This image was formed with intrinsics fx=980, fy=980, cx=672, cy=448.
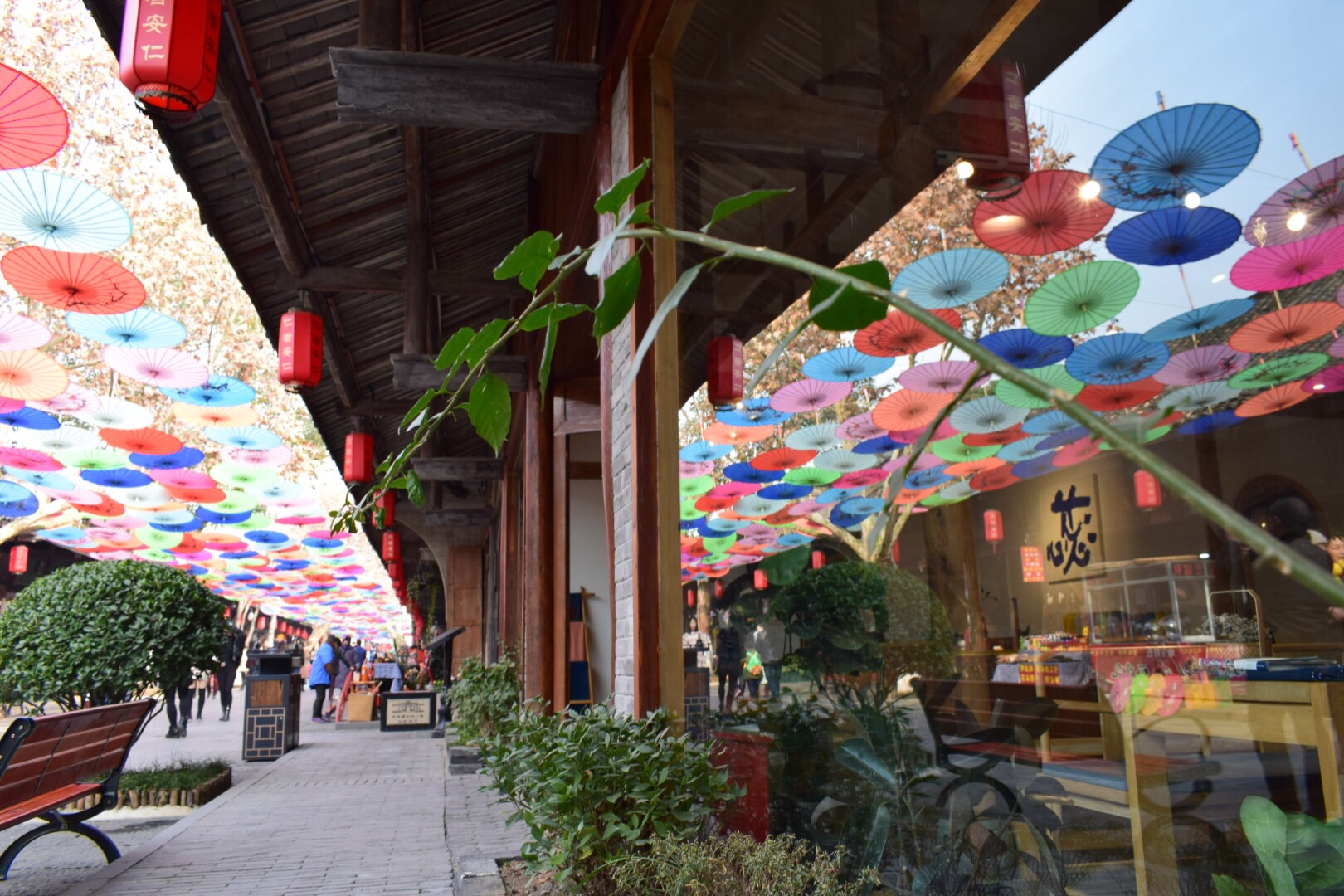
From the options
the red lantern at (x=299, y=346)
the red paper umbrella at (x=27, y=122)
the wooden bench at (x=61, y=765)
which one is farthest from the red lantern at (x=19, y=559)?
the red paper umbrella at (x=27, y=122)

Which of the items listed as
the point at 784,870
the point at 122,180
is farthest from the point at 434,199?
the point at 122,180

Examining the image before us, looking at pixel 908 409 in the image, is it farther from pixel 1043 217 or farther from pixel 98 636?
pixel 98 636

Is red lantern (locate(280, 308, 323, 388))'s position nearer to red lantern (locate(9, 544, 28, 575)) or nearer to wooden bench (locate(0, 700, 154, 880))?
wooden bench (locate(0, 700, 154, 880))

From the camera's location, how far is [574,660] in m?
8.92

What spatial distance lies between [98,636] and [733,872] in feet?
19.8

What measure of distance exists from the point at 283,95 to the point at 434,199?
2.39 m

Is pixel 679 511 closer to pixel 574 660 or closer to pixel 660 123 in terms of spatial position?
pixel 660 123

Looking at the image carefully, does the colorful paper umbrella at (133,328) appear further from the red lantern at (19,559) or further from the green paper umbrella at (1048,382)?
the red lantern at (19,559)

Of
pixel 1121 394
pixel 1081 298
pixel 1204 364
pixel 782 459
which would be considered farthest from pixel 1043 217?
pixel 782 459

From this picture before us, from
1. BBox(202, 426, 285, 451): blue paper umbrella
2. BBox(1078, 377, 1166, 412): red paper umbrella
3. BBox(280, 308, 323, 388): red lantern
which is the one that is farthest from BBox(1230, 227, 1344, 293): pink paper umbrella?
BBox(202, 426, 285, 451): blue paper umbrella

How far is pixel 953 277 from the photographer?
2.78 m

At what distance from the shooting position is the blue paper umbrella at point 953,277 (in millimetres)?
2699

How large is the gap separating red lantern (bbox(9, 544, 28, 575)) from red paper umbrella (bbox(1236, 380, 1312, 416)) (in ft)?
68.5

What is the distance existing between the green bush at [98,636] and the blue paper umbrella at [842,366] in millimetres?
6073
